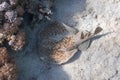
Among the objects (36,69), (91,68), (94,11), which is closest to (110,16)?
Result: (94,11)

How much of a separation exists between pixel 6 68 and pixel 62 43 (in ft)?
3.98

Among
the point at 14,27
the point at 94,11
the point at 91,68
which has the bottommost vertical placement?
the point at 91,68

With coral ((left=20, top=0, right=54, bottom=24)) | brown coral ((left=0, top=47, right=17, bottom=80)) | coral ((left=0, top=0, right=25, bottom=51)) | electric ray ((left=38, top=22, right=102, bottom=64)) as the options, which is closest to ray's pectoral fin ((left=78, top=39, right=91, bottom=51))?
electric ray ((left=38, top=22, right=102, bottom=64))

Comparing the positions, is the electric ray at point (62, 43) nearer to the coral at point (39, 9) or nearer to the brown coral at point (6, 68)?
the coral at point (39, 9)

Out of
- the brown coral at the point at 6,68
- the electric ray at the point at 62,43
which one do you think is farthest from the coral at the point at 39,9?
the brown coral at the point at 6,68

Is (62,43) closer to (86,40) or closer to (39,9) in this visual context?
(86,40)

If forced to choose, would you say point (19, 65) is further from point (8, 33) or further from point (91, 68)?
point (91, 68)

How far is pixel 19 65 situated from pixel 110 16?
2068mm

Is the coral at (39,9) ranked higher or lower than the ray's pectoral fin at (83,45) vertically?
higher

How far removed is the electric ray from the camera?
196 inches

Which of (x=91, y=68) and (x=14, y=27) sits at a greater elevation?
(x=14, y=27)

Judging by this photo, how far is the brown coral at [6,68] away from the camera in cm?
441

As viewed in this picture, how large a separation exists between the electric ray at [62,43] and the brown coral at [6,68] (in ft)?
2.37

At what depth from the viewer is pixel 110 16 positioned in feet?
17.3
